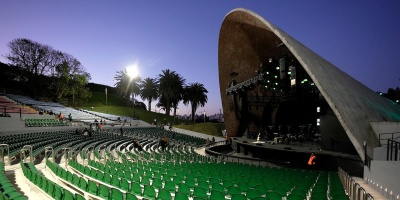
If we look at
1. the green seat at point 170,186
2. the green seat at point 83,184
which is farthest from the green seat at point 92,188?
the green seat at point 170,186

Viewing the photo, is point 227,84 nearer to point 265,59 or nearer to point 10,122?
point 265,59

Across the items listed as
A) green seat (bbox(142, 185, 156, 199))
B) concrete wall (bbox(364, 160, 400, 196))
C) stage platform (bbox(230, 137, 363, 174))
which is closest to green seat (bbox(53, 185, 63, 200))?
green seat (bbox(142, 185, 156, 199))

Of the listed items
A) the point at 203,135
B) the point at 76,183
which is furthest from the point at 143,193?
the point at 203,135

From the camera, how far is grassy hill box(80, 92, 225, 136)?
171 ft

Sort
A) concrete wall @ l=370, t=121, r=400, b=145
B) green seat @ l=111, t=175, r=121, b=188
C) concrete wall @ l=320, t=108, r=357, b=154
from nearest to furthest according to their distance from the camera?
green seat @ l=111, t=175, r=121, b=188, concrete wall @ l=370, t=121, r=400, b=145, concrete wall @ l=320, t=108, r=357, b=154

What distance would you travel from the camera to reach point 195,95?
71.1 meters

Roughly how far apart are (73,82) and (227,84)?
4243cm

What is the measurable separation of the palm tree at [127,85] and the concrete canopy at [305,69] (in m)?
51.2

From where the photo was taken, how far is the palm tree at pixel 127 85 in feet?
279

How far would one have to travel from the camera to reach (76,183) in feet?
28.1

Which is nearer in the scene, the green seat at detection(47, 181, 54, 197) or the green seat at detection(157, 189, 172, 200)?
the green seat at detection(47, 181, 54, 197)

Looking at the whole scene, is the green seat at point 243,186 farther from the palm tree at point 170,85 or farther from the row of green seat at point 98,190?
the palm tree at point 170,85

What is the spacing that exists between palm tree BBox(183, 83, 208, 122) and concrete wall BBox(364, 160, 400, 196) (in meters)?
57.8

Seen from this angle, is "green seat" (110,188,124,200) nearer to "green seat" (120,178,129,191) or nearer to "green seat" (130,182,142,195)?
"green seat" (130,182,142,195)
